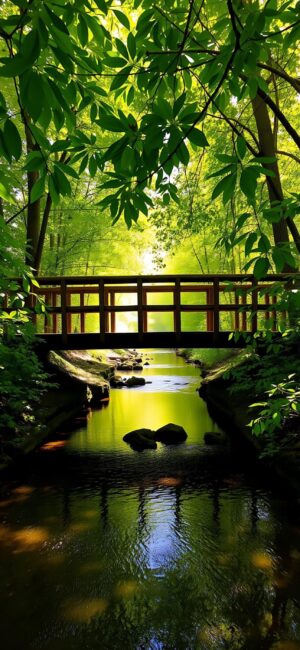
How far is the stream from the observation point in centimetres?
318

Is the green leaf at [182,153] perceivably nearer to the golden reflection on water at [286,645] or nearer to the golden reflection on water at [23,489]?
the golden reflection on water at [286,645]

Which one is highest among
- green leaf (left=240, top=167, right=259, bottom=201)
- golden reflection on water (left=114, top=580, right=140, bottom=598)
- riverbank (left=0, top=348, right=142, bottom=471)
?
green leaf (left=240, top=167, right=259, bottom=201)

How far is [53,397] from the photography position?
9.71 m

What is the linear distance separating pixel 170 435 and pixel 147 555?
3948 mm

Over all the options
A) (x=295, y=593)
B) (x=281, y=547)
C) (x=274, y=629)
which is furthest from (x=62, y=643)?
(x=281, y=547)

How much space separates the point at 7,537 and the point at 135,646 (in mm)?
2046

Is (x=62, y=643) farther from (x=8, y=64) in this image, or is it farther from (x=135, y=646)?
(x=8, y=64)

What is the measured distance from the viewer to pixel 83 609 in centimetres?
341

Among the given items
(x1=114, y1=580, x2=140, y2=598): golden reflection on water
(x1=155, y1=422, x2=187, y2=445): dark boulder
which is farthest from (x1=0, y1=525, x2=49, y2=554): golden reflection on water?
(x1=155, y1=422, x2=187, y2=445): dark boulder

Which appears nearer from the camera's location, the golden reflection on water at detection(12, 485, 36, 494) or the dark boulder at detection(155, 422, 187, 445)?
the golden reflection on water at detection(12, 485, 36, 494)

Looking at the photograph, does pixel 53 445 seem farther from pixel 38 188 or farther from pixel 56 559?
pixel 38 188

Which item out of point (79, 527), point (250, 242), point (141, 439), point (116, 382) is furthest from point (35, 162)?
point (116, 382)

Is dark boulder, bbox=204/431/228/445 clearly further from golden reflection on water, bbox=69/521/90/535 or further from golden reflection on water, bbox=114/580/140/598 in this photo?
golden reflection on water, bbox=114/580/140/598

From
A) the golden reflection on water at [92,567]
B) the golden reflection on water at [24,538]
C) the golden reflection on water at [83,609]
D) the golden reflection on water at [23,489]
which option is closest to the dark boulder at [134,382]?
the golden reflection on water at [23,489]
